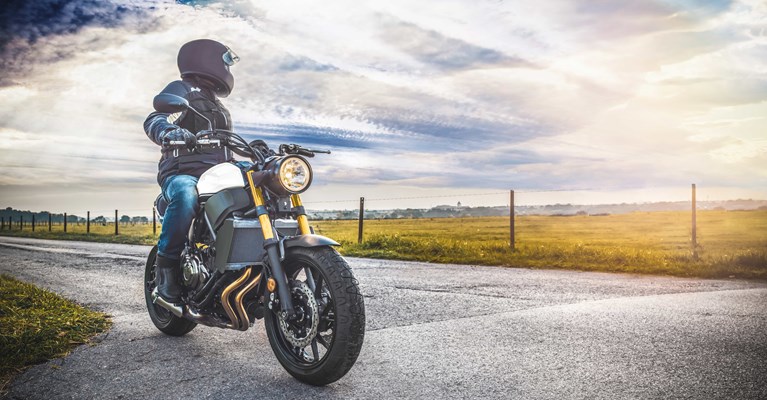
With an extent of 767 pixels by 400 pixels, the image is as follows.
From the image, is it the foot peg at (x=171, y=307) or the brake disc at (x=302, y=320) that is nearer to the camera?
the brake disc at (x=302, y=320)

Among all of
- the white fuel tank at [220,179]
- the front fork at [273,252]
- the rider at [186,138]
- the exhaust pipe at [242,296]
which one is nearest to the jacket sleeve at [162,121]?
the rider at [186,138]

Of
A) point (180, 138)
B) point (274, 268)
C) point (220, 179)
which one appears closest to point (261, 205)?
point (274, 268)

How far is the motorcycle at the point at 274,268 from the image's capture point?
3.23 meters

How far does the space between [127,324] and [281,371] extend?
7.65 ft

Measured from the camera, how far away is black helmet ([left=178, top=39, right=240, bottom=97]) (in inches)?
188

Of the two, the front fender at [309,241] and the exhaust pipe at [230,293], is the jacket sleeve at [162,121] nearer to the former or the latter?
the exhaust pipe at [230,293]

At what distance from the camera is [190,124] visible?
468cm

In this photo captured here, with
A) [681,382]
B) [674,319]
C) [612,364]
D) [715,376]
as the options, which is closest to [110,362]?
[612,364]

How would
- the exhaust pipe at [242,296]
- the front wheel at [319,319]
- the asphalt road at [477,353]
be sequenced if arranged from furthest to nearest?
the exhaust pipe at [242,296] → the asphalt road at [477,353] → the front wheel at [319,319]

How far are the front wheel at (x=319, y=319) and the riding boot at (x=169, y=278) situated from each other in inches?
43.9

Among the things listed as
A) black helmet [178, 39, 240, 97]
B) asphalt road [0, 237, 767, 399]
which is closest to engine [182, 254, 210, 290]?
asphalt road [0, 237, 767, 399]

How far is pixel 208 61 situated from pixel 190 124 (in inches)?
23.7

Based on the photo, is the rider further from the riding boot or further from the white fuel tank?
the white fuel tank

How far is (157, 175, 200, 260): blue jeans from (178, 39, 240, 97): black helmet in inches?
41.5
